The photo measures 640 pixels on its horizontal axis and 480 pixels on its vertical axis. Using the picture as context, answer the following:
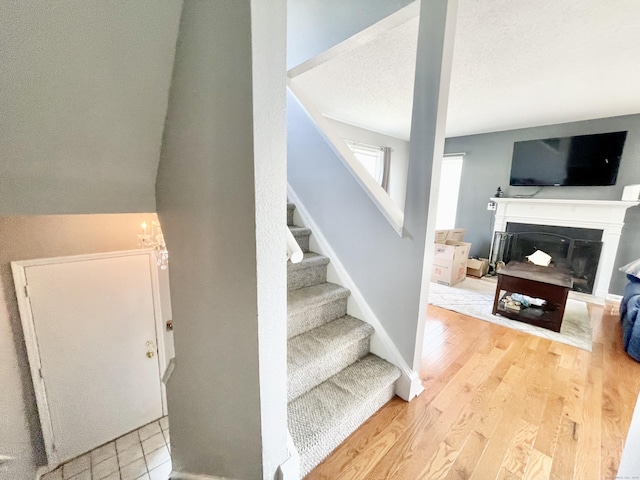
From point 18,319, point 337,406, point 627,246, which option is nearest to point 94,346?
point 18,319

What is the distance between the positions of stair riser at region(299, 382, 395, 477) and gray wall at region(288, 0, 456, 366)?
29 centimetres

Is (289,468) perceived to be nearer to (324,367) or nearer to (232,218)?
(324,367)

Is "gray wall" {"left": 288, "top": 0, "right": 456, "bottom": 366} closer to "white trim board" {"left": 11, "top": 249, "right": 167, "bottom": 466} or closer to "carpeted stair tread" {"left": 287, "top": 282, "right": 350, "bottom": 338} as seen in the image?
"carpeted stair tread" {"left": 287, "top": 282, "right": 350, "bottom": 338}

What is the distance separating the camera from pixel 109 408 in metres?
2.23

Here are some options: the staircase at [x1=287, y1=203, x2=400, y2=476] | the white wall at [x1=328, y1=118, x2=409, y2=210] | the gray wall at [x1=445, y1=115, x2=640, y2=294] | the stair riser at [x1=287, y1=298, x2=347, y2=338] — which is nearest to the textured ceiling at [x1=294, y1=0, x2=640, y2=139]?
the gray wall at [x1=445, y1=115, x2=640, y2=294]

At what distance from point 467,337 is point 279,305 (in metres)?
2.35

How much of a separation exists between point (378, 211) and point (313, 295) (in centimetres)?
70

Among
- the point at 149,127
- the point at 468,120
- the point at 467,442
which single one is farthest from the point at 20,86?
the point at 468,120

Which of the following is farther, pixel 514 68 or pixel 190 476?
pixel 514 68

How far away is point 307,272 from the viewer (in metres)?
1.85

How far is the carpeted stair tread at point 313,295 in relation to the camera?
1.57 m

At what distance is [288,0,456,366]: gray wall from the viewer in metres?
1.34

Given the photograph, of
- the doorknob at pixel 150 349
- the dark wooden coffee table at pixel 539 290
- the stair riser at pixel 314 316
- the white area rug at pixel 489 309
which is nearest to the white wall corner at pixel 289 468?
the stair riser at pixel 314 316

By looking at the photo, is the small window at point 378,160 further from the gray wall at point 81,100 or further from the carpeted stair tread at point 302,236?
the gray wall at point 81,100
